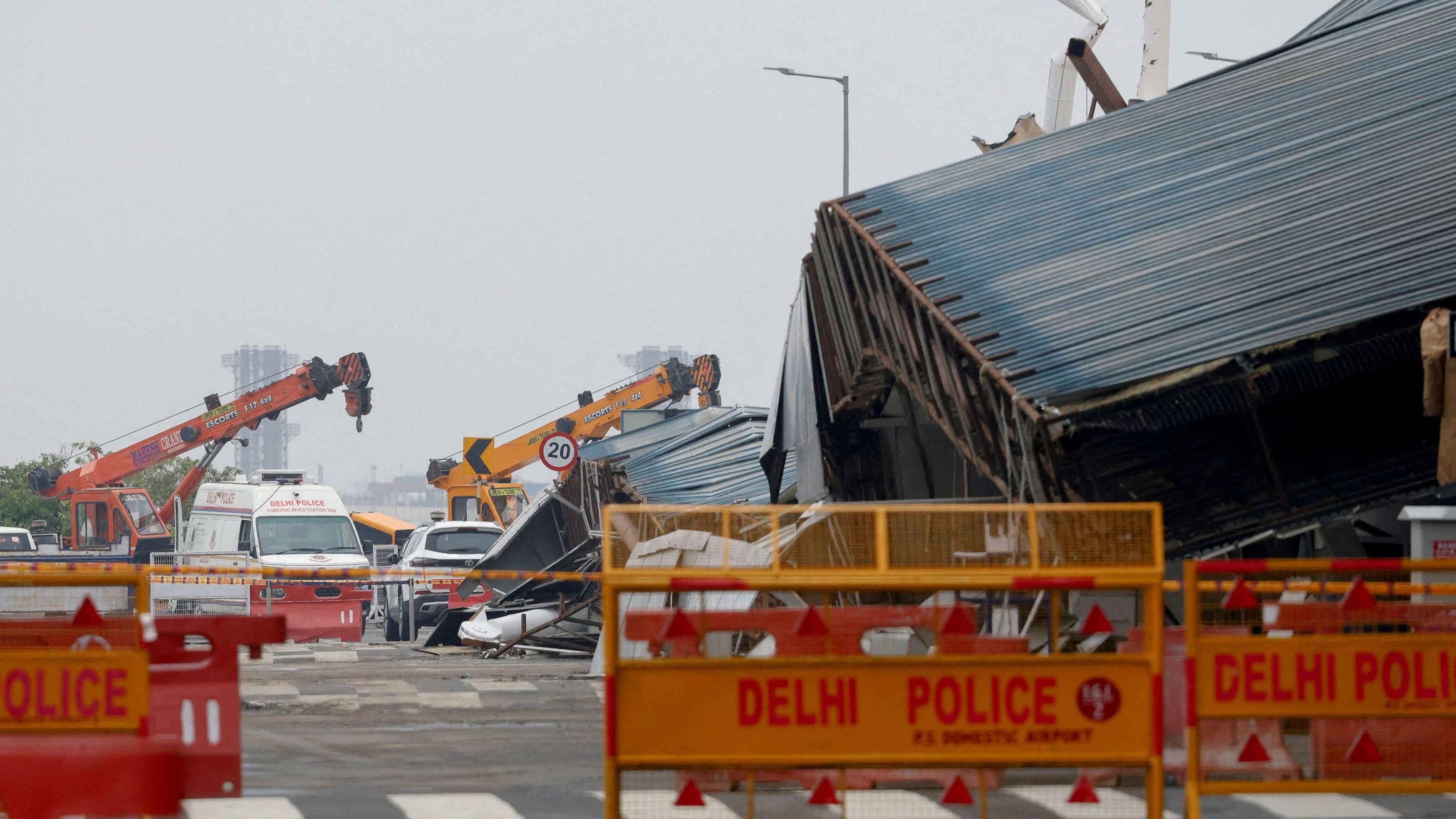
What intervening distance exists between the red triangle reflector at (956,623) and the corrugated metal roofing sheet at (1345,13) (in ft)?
44.0

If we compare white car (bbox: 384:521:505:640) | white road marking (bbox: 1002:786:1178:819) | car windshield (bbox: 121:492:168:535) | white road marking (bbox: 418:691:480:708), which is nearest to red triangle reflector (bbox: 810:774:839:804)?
white road marking (bbox: 1002:786:1178:819)

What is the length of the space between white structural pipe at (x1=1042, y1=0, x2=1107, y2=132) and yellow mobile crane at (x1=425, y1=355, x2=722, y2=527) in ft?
72.9

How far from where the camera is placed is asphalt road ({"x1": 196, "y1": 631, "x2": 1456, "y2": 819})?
9367 mm

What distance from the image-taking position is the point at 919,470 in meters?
20.6

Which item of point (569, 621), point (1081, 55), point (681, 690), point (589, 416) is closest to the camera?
point (681, 690)

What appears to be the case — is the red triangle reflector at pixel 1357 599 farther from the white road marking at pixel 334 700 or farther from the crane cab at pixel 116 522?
the crane cab at pixel 116 522

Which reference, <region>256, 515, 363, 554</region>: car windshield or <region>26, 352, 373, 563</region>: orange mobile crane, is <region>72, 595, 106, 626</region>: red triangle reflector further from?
<region>26, 352, 373, 563</region>: orange mobile crane

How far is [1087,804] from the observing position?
28.9 ft

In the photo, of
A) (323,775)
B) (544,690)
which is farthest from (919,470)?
(323,775)

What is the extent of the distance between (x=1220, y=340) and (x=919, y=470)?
8.20 m

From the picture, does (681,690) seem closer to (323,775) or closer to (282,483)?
(323,775)

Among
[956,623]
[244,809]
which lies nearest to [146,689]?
[244,809]

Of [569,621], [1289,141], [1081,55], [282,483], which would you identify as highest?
[1081,55]

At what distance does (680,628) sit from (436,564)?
26.3 metres
